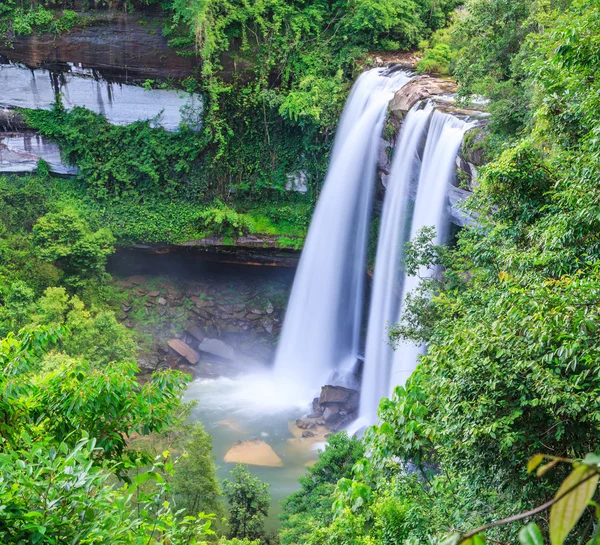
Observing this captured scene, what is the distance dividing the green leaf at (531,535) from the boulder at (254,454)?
12342mm

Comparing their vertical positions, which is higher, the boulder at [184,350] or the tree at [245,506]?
the tree at [245,506]

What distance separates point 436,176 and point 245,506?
7157mm

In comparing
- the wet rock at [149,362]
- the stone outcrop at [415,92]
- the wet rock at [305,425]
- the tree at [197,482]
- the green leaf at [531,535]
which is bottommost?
the wet rock at [305,425]

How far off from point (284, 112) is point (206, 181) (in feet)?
11.2

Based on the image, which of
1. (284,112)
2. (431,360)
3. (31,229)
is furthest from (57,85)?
(431,360)

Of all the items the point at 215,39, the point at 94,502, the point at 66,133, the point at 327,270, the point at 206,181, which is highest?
the point at 215,39

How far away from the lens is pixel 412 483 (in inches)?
207

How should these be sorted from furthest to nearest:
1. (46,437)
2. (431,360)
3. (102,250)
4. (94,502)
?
(102,250), (431,360), (46,437), (94,502)

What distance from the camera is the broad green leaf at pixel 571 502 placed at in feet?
2.21

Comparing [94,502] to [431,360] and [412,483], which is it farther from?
[412,483]

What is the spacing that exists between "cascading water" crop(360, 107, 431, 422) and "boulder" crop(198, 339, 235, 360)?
14.6 ft

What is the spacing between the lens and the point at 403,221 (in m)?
13.3

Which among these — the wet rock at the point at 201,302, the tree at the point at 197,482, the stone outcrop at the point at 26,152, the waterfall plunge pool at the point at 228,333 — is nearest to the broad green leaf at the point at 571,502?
the tree at the point at 197,482

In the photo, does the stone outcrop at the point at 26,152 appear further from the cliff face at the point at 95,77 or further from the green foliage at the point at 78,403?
the green foliage at the point at 78,403
